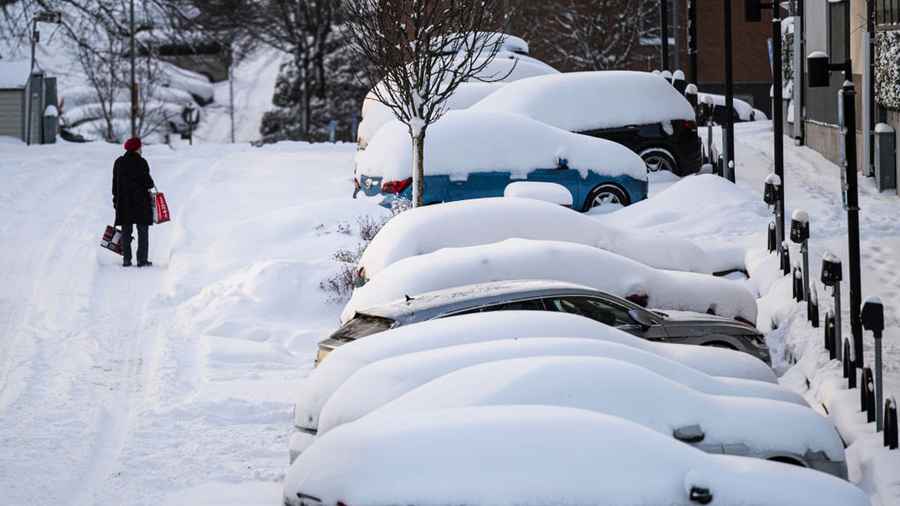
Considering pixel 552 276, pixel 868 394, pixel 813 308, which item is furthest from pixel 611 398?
pixel 813 308

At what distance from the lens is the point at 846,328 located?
13.1 meters

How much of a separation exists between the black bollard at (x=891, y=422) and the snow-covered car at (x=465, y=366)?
62 centimetres

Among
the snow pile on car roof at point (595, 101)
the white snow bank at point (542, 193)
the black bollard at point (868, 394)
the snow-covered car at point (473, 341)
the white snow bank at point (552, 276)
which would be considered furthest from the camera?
the snow pile on car roof at point (595, 101)

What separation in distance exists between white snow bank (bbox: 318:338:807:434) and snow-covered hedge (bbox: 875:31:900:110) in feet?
45.1

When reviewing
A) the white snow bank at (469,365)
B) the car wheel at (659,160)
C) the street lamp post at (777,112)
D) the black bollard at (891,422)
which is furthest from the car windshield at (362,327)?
the car wheel at (659,160)

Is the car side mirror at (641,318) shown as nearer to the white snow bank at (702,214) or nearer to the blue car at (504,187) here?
the white snow bank at (702,214)

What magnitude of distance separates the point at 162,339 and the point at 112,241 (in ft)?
14.7

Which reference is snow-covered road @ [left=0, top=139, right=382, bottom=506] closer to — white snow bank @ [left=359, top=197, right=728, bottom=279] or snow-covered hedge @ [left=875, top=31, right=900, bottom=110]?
white snow bank @ [left=359, top=197, right=728, bottom=279]

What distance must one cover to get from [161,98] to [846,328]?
50721mm

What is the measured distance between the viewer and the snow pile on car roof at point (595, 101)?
72.6ft

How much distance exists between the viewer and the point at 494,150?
62.7ft

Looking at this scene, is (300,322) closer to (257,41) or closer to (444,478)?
(444,478)

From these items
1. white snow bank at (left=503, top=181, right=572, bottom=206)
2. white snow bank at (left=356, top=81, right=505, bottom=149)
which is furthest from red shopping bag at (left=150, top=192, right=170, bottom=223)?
white snow bank at (left=503, top=181, right=572, bottom=206)

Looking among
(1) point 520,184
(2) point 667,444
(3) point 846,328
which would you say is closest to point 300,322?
(1) point 520,184
